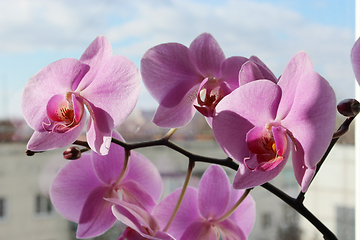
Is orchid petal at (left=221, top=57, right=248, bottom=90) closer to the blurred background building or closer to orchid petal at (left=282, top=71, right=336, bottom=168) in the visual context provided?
orchid petal at (left=282, top=71, right=336, bottom=168)

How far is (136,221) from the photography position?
0.28 m

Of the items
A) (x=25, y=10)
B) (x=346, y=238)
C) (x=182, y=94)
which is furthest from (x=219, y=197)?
(x=25, y=10)

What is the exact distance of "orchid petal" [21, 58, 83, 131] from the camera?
28 centimetres

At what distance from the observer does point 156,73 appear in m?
0.31

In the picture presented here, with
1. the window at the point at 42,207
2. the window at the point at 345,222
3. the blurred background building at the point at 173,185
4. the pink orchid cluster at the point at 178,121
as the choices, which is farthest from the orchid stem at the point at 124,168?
the window at the point at 42,207

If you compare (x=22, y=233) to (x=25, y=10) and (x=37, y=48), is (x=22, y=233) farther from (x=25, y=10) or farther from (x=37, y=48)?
(x=25, y=10)

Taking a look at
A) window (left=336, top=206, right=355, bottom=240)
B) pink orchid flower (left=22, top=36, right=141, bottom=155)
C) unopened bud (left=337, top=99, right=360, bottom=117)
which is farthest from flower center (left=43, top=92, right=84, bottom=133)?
window (left=336, top=206, right=355, bottom=240)

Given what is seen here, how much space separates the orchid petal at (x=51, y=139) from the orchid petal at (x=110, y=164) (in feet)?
0.17

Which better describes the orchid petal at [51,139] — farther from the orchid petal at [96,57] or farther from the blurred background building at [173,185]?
the blurred background building at [173,185]

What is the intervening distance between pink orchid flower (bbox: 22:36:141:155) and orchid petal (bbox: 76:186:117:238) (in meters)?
0.08

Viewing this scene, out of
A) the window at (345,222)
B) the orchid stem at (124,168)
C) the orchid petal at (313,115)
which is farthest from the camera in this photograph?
the window at (345,222)

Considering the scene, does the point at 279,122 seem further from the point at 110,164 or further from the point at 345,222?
the point at 345,222

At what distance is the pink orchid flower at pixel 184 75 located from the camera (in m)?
0.31

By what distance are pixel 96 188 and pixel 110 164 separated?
0.03 m
